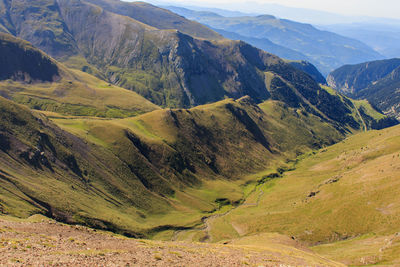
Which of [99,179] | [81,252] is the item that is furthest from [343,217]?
[81,252]

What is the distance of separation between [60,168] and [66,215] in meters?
38.5

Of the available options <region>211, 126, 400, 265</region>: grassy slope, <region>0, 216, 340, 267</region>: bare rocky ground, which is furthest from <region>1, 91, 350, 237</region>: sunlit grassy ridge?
<region>0, 216, 340, 267</region>: bare rocky ground

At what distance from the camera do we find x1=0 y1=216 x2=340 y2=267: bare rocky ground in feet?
143

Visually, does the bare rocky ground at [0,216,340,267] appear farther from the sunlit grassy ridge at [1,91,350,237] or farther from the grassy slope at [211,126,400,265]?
the grassy slope at [211,126,400,265]

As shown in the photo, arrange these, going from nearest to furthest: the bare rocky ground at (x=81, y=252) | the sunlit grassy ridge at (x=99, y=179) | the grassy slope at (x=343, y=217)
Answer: the bare rocky ground at (x=81, y=252)
the grassy slope at (x=343, y=217)
the sunlit grassy ridge at (x=99, y=179)

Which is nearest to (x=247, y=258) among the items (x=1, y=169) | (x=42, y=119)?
(x=1, y=169)

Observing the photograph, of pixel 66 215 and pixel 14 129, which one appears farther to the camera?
pixel 14 129

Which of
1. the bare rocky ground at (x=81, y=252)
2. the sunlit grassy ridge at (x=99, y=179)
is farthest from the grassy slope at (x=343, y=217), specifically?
the bare rocky ground at (x=81, y=252)

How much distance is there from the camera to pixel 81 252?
50031 millimetres

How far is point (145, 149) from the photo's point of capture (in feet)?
630

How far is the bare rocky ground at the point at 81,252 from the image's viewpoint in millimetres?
43594

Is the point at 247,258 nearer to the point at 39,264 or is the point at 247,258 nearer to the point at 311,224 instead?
the point at 39,264

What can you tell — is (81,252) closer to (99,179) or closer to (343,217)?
(99,179)

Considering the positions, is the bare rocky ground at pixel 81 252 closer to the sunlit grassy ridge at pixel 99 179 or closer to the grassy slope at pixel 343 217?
the sunlit grassy ridge at pixel 99 179
